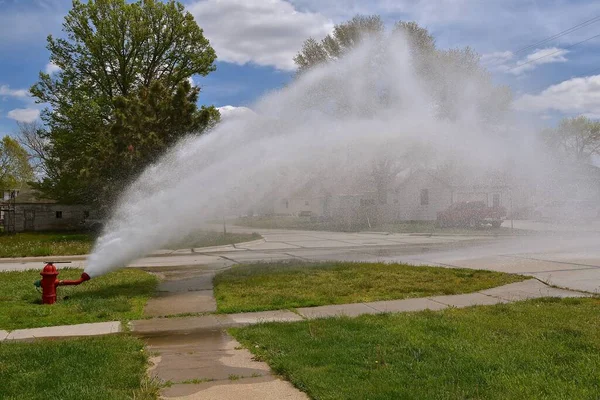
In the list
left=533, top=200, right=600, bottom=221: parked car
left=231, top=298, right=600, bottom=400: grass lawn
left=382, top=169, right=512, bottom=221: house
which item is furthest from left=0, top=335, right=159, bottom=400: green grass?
left=533, top=200, right=600, bottom=221: parked car

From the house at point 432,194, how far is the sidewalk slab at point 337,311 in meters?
28.1

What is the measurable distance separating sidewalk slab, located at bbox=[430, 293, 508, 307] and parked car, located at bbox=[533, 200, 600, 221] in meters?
26.6

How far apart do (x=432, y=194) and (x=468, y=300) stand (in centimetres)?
3521

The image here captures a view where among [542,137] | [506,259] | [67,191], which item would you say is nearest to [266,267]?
[506,259]

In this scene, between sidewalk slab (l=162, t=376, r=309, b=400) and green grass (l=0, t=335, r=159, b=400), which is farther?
sidewalk slab (l=162, t=376, r=309, b=400)

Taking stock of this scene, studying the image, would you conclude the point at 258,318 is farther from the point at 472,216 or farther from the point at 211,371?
the point at 472,216

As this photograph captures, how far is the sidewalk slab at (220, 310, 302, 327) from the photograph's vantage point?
7523 mm

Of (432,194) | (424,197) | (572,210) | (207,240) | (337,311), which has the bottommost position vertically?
(337,311)

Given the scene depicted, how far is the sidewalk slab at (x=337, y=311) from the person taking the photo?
25.5 ft

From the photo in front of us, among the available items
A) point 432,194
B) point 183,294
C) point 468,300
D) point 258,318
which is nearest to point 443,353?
point 258,318

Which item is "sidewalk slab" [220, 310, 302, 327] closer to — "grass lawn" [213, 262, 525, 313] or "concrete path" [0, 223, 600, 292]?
"grass lawn" [213, 262, 525, 313]

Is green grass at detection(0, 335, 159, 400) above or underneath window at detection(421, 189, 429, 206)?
underneath

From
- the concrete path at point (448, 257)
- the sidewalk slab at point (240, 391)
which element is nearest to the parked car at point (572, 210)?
the concrete path at point (448, 257)

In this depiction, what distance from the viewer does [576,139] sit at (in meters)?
35.2
